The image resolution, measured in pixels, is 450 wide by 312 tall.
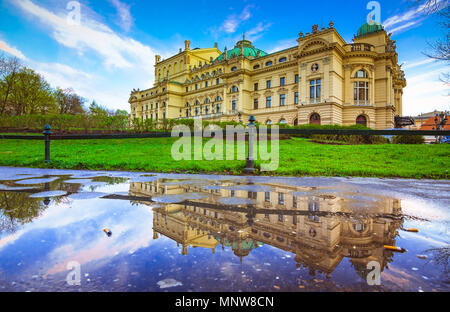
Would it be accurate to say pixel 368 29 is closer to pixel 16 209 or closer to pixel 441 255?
pixel 441 255

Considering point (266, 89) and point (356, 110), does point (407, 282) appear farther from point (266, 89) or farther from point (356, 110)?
point (266, 89)

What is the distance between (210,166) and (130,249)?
540 cm

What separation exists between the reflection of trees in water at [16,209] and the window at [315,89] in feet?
113

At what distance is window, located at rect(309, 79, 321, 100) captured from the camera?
3269cm

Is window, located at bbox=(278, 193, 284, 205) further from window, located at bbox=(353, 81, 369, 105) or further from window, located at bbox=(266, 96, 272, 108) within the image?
window, located at bbox=(266, 96, 272, 108)

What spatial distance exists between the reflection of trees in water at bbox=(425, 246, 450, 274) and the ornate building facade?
24.6m

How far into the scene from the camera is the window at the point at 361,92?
32.6m

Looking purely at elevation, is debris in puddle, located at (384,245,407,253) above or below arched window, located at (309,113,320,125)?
below

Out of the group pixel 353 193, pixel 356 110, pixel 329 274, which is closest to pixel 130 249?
pixel 329 274

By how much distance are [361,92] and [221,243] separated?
1490 inches

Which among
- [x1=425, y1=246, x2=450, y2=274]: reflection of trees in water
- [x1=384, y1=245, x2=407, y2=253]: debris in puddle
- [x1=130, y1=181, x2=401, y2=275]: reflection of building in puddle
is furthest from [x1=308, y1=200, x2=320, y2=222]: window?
[x1=425, y1=246, x2=450, y2=274]: reflection of trees in water

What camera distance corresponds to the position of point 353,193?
3824 mm

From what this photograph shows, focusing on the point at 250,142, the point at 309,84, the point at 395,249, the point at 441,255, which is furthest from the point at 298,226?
the point at 309,84

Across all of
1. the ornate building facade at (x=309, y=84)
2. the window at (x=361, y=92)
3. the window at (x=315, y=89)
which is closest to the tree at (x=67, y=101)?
the ornate building facade at (x=309, y=84)
